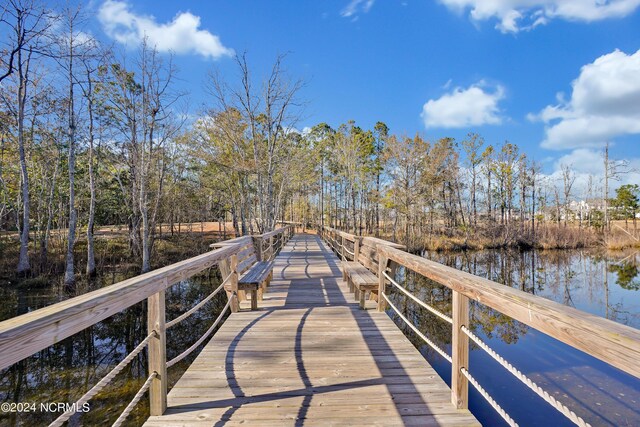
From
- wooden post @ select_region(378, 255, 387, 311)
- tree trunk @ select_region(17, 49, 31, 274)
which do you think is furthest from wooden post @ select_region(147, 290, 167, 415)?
tree trunk @ select_region(17, 49, 31, 274)

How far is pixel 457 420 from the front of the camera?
2115 mm

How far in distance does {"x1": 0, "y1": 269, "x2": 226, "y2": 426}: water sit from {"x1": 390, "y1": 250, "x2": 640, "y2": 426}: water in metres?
5.24

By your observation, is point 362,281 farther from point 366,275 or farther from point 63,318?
point 63,318

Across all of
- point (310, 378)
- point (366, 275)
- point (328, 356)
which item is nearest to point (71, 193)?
point (366, 275)

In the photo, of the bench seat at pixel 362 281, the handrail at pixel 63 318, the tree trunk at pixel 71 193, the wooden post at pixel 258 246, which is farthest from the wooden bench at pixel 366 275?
the tree trunk at pixel 71 193

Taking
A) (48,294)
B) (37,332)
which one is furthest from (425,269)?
(48,294)

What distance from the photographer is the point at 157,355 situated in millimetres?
2256

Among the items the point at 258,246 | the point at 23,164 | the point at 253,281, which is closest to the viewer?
the point at 253,281

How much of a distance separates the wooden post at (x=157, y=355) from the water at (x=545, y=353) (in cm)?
455

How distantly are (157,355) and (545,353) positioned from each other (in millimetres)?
7633

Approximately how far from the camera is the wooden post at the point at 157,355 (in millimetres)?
2205

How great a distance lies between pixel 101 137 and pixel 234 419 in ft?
54.0

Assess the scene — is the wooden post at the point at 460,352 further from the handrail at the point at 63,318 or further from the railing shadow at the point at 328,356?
the handrail at the point at 63,318

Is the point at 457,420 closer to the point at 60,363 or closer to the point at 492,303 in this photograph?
the point at 492,303
